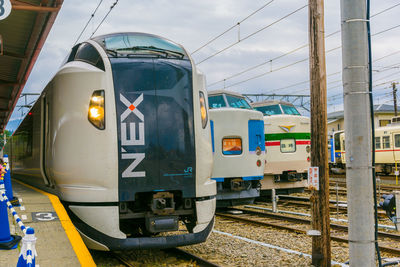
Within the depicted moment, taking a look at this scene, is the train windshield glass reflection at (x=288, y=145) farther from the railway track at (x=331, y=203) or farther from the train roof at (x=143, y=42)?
the train roof at (x=143, y=42)

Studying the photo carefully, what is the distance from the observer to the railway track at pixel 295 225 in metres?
7.78

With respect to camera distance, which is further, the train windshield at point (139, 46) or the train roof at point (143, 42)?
the train roof at point (143, 42)

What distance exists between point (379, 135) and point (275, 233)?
1991cm

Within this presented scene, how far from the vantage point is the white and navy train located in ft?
18.2

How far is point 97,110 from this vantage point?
569cm

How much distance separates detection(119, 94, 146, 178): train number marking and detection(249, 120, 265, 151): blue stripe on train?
511 cm

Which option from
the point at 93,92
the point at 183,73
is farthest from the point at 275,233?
the point at 93,92

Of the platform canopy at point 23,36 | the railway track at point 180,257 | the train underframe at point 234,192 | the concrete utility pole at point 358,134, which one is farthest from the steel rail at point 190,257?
the platform canopy at point 23,36

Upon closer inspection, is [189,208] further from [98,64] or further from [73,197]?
[98,64]

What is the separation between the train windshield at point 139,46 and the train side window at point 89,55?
0.16m

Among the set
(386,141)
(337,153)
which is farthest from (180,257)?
(337,153)

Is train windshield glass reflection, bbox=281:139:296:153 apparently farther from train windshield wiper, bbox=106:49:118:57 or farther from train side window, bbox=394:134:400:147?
train side window, bbox=394:134:400:147

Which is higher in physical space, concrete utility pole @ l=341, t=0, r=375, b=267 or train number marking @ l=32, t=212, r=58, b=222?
concrete utility pole @ l=341, t=0, r=375, b=267

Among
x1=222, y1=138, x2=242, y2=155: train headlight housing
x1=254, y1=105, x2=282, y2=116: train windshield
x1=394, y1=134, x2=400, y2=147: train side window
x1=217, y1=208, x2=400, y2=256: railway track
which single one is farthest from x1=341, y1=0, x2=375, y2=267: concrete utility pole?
x1=394, y1=134, x2=400, y2=147: train side window
